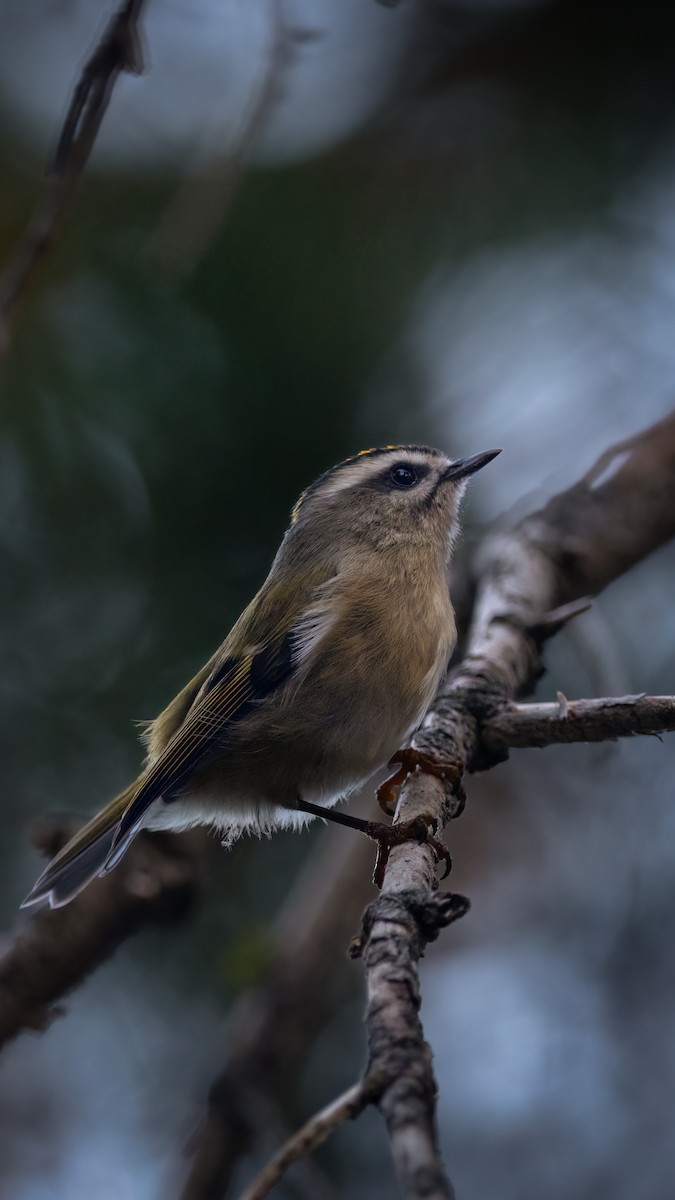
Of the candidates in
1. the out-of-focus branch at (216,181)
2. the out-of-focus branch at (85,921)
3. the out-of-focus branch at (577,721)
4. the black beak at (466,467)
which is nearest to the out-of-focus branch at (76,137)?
the out-of-focus branch at (216,181)

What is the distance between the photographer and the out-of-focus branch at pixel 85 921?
2.56 meters

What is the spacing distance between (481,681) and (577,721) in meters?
0.45

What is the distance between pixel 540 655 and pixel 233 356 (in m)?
1.64

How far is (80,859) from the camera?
8.95ft

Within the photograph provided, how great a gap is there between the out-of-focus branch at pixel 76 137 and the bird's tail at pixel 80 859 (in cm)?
135

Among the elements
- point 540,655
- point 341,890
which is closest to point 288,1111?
point 341,890

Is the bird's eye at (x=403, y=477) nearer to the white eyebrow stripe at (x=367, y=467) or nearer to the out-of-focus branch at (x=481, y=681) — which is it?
the white eyebrow stripe at (x=367, y=467)

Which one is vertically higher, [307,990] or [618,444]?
[618,444]

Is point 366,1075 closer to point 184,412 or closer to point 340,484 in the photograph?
point 340,484

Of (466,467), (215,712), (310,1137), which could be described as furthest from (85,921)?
(310,1137)

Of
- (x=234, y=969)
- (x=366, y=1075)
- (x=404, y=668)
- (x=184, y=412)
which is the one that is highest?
(x=184, y=412)

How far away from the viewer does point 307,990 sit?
10.1 feet

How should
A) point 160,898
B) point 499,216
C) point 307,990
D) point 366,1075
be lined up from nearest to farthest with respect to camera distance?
point 366,1075
point 160,898
point 307,990
point 499,216

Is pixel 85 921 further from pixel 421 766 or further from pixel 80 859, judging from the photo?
pixel 421 766
